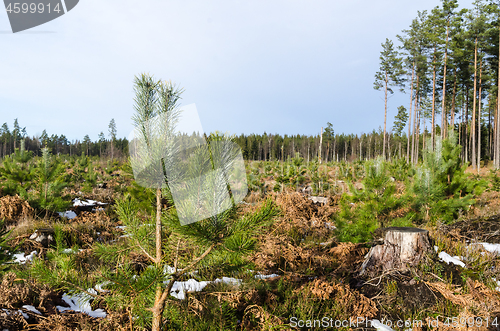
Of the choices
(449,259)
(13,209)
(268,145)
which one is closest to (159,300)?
(449,259)

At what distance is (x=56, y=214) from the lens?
7.04 m

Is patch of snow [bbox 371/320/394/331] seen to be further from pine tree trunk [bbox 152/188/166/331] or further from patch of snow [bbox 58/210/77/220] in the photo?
patch of snow [bbox 58/210/77/220]

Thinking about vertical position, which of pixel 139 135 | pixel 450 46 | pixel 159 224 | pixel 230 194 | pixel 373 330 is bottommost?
pixel 373 330

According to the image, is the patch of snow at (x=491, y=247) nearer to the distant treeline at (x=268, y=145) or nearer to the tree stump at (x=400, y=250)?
the tree stump at (x=400, y=250)

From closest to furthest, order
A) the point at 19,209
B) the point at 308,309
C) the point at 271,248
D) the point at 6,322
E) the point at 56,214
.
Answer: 1. the point at 6,322
2. the point at 308,309
3. the point at 271,248
4. the point at 19,209
5. the point at 56,214

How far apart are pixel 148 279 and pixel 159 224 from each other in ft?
1.39

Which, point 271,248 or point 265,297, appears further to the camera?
point 271,248

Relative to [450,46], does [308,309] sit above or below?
below

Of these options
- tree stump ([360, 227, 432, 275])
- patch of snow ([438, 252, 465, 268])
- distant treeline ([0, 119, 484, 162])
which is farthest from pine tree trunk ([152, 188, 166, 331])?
distant treeline ([0, 119, 484, 162])

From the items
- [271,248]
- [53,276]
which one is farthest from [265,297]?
[53,276]

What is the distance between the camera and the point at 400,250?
3877mm

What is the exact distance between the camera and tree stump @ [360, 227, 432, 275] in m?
3.81

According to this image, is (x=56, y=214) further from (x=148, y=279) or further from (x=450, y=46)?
→ (x=450, y=46)


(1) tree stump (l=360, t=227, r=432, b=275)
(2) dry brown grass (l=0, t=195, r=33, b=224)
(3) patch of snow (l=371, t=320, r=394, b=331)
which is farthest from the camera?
Answer: (2) dry brown grass (l=0, t=195, r=33, b=224)
